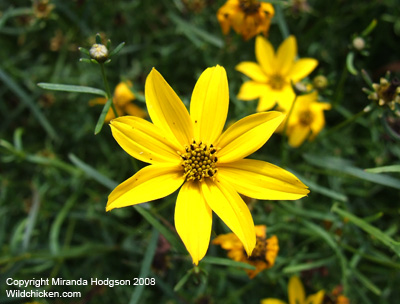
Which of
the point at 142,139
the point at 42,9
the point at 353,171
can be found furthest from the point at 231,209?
the point at 42,9

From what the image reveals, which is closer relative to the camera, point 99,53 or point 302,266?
point 99,53

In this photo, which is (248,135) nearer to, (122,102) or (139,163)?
(139,163)

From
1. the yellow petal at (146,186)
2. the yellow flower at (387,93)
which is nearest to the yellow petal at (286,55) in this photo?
the yellow flower at (387,93)

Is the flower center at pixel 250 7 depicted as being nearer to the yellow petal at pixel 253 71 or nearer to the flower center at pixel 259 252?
the yellow petal at pixel 253 71

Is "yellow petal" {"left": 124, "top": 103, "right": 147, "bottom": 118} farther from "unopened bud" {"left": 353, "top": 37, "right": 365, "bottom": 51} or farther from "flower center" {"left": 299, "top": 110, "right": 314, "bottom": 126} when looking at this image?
"unopened bud" {"left": 353, "top": 37, "right": 365, "bottom": 51}

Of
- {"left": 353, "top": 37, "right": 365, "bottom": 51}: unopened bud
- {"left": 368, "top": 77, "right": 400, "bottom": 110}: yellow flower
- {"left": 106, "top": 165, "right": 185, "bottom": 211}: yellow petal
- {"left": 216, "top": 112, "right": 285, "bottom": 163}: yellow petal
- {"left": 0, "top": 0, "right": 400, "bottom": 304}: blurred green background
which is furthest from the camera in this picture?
{"left": 0, "top": 0, "right": 400, "bottom": 304}: blurred green background

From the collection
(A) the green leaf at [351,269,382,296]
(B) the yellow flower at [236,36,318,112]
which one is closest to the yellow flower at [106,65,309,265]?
(B) the yellow flower at [236,36,318,112]

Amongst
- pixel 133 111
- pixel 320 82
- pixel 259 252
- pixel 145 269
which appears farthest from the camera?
pixel 133 111
